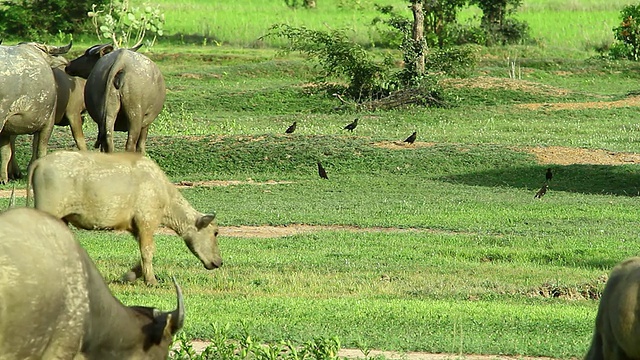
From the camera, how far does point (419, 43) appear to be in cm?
3097

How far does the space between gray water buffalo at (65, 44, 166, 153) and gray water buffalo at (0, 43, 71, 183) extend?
648mm

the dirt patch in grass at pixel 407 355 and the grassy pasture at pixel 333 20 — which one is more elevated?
the dirt patch in grass at pixel 407 355

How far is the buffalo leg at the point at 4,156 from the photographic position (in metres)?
17.2

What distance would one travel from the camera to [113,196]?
32.2ft

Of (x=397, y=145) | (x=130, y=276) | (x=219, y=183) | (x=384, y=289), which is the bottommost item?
(x=397, y=145)

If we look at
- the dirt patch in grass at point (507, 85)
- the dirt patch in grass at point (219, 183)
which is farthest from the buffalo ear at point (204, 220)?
the dirt patch in grass at point (507, 85)

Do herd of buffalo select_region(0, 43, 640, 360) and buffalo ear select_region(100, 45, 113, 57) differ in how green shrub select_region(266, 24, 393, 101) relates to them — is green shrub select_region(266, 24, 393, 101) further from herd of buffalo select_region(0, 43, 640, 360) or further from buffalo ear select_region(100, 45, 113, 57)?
buffalo ear select_region(100, 45, 113, 57)

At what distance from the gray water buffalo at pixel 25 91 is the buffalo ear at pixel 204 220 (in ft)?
15.7

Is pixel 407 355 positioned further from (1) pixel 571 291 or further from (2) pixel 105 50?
(2) pixel 105 50

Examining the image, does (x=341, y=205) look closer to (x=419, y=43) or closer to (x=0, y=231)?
(x=0, y=231)

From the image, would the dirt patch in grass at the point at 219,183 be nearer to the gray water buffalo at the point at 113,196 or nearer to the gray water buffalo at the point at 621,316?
the gray water buffalo at the point at 113,196

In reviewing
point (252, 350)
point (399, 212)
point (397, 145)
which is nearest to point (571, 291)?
point (252, 350)

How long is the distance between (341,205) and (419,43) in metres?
14.8

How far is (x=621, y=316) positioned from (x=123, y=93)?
10.3 m
